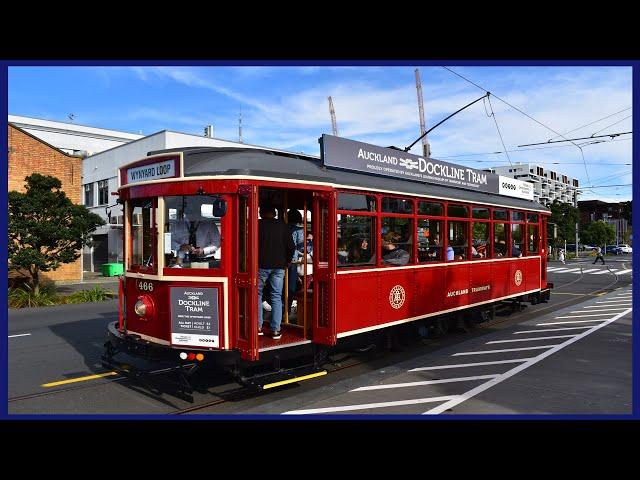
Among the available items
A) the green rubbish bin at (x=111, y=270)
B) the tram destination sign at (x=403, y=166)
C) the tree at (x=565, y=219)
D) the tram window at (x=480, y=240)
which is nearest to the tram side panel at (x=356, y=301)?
the tram destination sign at (x=403, y=166)

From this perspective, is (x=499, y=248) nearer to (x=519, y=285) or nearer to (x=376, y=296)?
(x=519, y=285)

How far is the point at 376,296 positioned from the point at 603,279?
73.7 feet

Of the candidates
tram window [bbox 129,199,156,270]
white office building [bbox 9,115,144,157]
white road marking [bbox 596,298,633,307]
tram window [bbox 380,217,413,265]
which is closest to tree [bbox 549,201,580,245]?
white road marking [bbox 596,298,633,307]

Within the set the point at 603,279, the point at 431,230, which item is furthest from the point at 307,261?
the point at 603,279

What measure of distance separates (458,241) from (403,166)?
2056 millimetres

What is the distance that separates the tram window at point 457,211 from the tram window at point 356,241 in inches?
91.1

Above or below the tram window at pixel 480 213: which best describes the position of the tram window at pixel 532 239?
below

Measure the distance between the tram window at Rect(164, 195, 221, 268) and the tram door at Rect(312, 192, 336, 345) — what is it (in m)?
1.34

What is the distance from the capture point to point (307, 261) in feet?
23.5

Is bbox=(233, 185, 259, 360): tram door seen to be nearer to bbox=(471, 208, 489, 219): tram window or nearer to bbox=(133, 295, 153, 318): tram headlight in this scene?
bbox=(133, 295, 153, 318): tram headlight

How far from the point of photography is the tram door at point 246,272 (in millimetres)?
5652

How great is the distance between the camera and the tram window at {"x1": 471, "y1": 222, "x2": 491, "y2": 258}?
32.7 ft

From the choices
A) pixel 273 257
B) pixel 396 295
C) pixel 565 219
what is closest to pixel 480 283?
pixel 396 295

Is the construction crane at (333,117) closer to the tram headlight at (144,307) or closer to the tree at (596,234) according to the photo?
the tree at (596,234)
